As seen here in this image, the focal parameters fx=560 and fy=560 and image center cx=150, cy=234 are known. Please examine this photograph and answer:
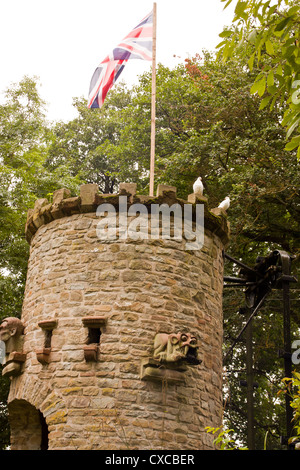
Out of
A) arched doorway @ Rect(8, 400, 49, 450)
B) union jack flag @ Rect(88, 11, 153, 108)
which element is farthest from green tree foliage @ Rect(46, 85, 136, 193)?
arched doorway @ Rect(8, 400, 49, 450)

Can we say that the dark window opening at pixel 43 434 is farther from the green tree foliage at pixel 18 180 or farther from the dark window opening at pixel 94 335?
the green tree foliage at pixel 18 180

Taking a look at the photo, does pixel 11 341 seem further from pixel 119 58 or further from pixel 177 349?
pixel 119 58

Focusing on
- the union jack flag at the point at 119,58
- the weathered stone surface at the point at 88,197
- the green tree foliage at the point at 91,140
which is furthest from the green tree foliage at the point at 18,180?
the weathered stone surface at the point at 88,197

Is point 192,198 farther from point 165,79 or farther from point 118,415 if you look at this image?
point 165,79

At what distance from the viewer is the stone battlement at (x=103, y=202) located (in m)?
7.37

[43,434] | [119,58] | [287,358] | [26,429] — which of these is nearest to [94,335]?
[26,429]

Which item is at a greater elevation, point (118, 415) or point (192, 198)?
point (192, 198)

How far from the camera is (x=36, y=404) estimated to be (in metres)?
6.85

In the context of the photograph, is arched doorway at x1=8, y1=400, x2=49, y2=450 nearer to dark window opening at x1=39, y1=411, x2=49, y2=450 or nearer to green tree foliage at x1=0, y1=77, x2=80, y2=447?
dark window opening at x1=39, y1=411, x2=49, y2=450

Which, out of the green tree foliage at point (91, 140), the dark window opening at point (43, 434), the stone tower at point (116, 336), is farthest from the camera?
the green tree foliage at point (91, 140)

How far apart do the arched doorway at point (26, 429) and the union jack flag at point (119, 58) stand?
5084mm

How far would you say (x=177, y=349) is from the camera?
6.57 m
